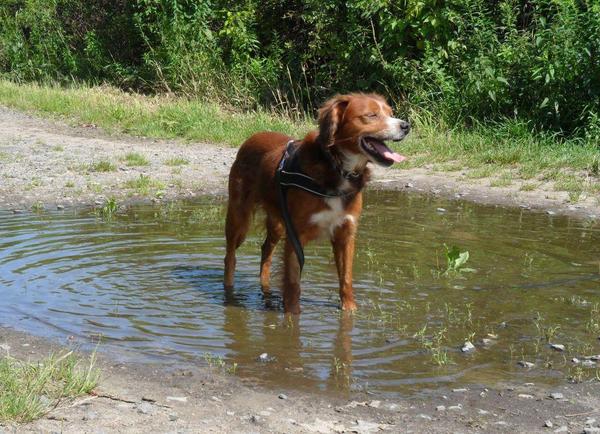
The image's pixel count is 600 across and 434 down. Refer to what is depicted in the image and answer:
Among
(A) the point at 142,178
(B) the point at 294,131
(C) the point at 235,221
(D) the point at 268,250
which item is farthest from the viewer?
(B) the point at 294,131

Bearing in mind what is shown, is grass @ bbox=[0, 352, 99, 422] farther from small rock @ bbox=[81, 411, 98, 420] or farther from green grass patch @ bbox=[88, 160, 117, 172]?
green grass patch @ bbox=[88, 160, 117, 172]

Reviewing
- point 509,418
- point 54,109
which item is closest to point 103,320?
point 509,418

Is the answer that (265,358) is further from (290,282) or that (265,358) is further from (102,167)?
(102,167)

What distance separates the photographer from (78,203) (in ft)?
35.6

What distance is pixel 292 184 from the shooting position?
644 centimetres

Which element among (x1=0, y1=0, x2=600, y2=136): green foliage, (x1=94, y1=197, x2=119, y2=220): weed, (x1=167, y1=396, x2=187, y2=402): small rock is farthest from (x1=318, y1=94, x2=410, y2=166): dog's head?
(x1=0, y1=0, x2=600, y2=136): green foliage

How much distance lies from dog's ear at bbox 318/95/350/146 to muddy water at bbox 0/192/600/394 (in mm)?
1318

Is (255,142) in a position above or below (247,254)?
above

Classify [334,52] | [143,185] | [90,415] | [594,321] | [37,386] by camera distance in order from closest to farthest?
Result: [90,415] < [37,386] < [594,321] < [143,185] < [334,52]

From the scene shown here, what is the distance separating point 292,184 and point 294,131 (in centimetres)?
803

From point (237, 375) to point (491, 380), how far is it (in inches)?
57.7

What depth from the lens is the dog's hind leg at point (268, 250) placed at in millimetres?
7433

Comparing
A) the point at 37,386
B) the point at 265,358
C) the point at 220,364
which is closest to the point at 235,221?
the point at 265,358

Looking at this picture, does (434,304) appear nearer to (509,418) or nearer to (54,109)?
(509,418)
